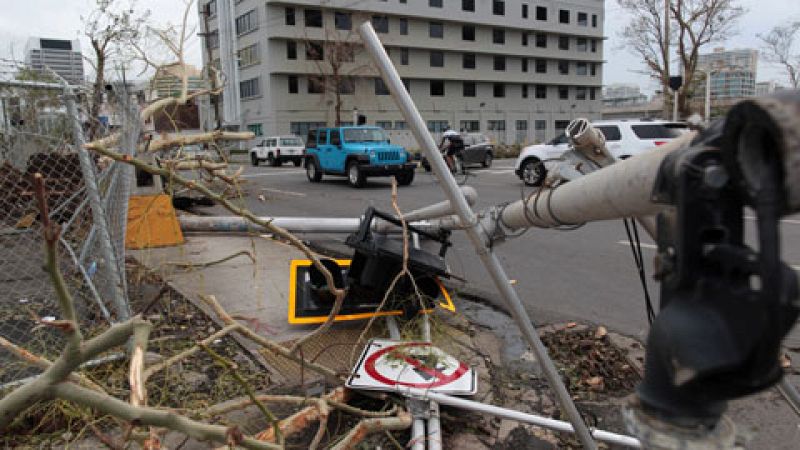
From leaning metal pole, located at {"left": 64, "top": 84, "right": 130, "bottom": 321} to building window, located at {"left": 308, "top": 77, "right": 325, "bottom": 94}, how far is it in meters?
48.4

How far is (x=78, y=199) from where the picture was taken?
6.89m

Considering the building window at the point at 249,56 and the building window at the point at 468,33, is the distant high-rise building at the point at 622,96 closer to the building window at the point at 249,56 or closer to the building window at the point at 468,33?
the building window at the point at 468,33

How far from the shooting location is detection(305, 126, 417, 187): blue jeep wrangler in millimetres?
17641

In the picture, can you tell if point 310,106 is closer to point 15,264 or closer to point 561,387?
point 15,264

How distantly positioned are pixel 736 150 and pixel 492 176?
65.7ft

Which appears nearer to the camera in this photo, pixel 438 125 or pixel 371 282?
pixel 371 282

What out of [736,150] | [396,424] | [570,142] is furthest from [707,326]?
[396,424]

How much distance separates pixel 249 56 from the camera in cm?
5203

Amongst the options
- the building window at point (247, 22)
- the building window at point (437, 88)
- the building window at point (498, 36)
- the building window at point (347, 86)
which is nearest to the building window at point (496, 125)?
the building window at point (437, 88)

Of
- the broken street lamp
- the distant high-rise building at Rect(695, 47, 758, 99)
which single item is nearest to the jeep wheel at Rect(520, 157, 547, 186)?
the broken street lamp

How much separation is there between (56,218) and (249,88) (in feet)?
162

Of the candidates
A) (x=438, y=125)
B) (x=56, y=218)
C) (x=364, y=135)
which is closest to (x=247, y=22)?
(x=438, y=125)

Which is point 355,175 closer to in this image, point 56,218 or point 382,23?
point 56,218

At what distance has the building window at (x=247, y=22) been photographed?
166 ft
